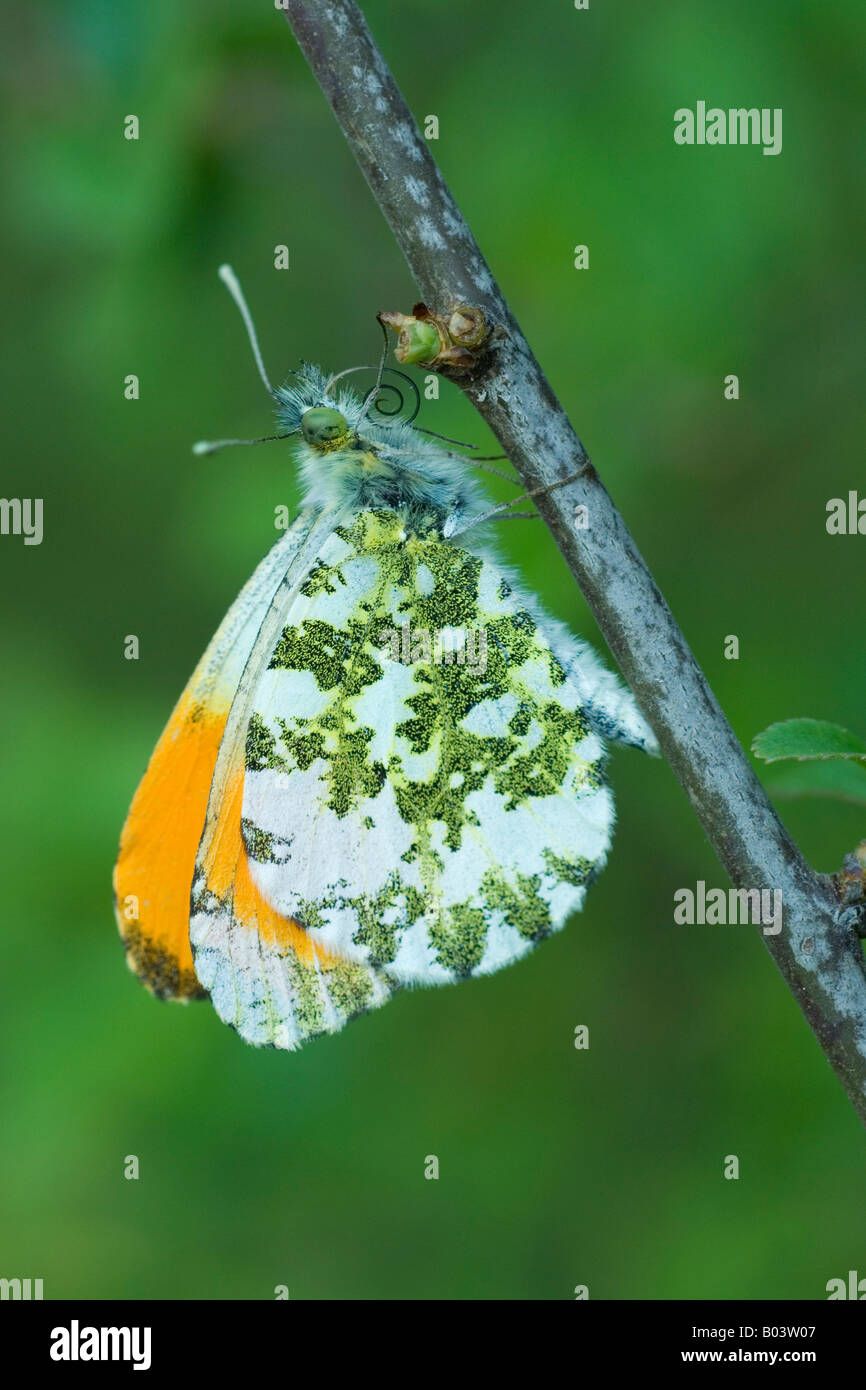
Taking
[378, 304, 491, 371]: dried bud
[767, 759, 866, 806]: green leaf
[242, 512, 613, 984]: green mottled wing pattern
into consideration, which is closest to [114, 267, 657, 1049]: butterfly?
[242, 512, 613, 984]: green mottled wing pattern

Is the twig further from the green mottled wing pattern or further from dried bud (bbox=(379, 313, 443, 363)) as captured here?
the green mottled wing pattern

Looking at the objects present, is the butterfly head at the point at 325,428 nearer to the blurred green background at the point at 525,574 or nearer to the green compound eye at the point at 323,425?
the green compound eye at the point at 323,425

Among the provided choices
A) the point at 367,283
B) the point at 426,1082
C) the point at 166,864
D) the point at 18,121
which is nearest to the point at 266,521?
the point at 166,864

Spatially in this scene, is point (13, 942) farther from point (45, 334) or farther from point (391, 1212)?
point (45, 334)

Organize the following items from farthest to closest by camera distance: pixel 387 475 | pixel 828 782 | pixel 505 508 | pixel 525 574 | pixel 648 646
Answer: pixel 525 574 < pixel 387 475 < pixel 505 508 < pixel 828 782 < pixel 648 646

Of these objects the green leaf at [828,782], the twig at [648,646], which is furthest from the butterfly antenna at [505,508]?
the green leaf at [828,782]

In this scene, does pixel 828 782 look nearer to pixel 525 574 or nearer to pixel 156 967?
pixel 525 574

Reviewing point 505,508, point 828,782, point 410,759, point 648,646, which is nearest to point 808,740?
point 828,782
